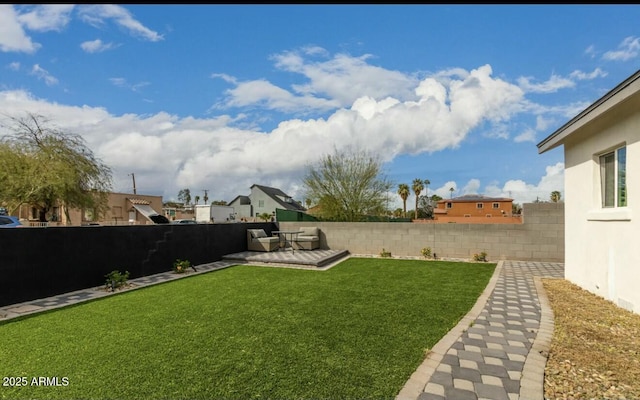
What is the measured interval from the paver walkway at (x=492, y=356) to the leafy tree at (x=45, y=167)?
19.3 metres

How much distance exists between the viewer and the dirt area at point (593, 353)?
2479mm

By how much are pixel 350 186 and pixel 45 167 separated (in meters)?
15.7

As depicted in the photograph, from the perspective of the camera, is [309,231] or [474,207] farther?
[474,207]

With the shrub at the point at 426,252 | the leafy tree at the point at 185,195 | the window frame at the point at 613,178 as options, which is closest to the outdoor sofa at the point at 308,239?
the shrub at the point at 426,252

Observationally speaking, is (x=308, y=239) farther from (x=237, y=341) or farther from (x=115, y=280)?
(x=237, y=341)

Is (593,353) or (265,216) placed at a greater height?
(265,216)

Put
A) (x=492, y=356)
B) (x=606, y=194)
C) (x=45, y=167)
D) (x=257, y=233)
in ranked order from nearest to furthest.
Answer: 1. (x=492, y=356)
2. (x=606, y=194)
3. (x=257, y=233)
4. (x=45, y=167)

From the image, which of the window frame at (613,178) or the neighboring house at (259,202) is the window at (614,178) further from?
the neighboring house at (259,202)

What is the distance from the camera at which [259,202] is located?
43.1 meters

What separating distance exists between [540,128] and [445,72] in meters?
3.28

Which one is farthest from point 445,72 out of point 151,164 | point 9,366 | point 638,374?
point 151,164

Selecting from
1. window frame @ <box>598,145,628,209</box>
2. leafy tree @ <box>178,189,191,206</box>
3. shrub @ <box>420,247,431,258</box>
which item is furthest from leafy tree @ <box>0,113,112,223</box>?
leafy tree @ <box>178,189,191,206</box>

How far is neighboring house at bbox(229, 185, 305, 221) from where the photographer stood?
42.4m

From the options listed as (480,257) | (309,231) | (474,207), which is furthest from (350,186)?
(474,207)
